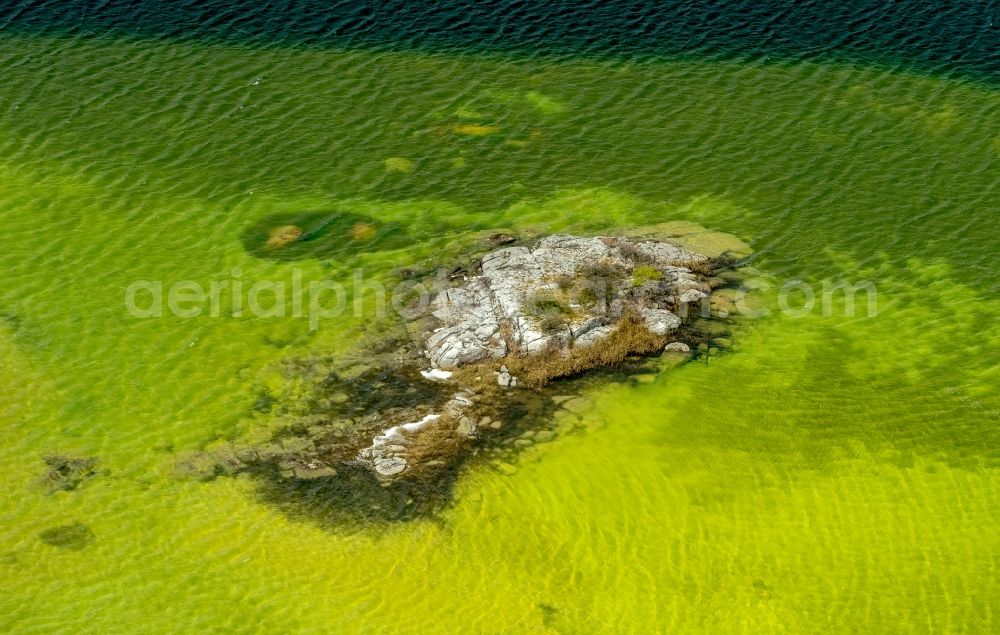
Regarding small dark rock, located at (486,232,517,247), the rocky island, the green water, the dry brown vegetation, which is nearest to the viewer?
the green water

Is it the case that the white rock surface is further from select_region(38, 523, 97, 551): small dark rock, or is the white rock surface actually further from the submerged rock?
select_region(38, 523, 97, 551): small dark rock

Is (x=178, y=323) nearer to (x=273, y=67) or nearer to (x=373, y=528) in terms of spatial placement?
(x=373, y=528)

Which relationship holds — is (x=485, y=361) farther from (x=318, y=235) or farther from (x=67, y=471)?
(x=67, y=471)

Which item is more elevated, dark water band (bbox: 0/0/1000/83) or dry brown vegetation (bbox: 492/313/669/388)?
dark water band (bbox: 0/0/1000/83)

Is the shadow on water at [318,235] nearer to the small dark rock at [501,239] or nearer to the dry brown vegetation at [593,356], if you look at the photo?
the small dark rock at [501,239]

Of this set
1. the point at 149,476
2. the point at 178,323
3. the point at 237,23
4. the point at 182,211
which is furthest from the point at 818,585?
the point at 237,23

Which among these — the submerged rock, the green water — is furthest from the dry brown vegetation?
the submerged rock

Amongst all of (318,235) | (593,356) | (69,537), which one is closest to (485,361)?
(593,356)
